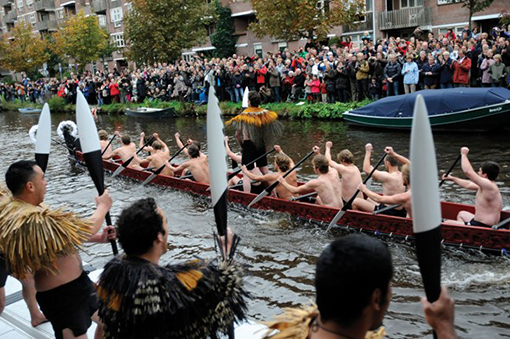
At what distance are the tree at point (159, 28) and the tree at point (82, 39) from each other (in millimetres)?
10681

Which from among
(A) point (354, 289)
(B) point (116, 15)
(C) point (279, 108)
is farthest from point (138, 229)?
(B) point (116, 15)

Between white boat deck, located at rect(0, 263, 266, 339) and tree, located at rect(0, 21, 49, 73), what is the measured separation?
50.5 metres

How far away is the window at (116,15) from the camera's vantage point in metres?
53.8

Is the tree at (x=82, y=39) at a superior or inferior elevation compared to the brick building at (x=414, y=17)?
superior

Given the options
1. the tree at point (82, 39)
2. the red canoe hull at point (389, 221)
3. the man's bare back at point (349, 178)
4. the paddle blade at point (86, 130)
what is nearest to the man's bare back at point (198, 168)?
the red canoe hull at point (389, 221)

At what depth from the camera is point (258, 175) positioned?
34.8 feet

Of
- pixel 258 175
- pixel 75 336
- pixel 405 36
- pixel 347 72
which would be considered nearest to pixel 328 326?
pixel 75 336

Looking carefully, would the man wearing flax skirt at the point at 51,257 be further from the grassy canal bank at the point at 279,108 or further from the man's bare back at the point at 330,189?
the grassy canal bank at the point at 279,108

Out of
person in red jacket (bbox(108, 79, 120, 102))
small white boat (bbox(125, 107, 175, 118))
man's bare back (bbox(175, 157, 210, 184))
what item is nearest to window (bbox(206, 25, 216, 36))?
person in red jacket (bbox(108, 79, 120, 102))

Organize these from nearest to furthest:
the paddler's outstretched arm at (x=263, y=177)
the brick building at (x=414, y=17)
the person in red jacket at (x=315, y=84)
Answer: the paddler's outstretched arm at (x=263, y=177) < the person in red jacket at (x=315, y=84) < the brick building at (x=414, y=17)

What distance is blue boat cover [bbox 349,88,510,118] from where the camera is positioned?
50.5 feet

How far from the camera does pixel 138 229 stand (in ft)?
10.4

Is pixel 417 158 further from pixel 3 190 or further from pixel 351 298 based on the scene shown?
pixel 3 190

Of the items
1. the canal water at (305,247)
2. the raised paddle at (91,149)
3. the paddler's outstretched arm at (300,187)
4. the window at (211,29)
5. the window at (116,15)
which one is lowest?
the canal water at (305,247)
